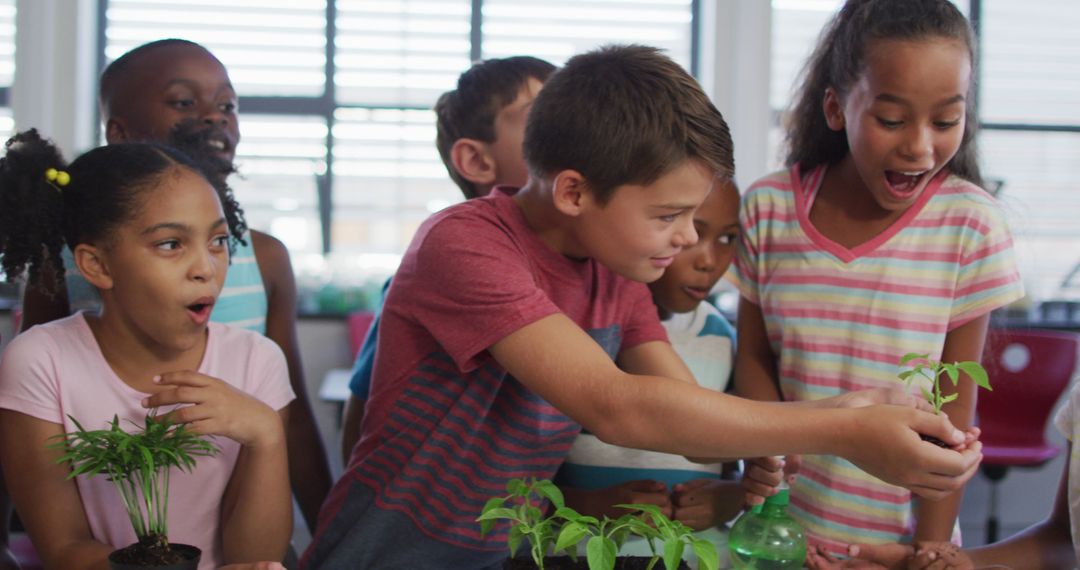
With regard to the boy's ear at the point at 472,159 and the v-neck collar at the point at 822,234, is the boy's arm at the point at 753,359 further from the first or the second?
the boy's ear at the point at 472,159

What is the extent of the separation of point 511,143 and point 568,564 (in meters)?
1.07

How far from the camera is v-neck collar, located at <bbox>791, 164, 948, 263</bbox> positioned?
1.60 metres

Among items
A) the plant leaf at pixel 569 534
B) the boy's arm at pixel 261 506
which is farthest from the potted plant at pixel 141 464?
the plant leaf at pixel 569 534

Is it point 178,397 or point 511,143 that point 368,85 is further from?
point 178,397

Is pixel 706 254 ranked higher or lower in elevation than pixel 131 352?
higher

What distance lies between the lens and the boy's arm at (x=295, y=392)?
1.97 m

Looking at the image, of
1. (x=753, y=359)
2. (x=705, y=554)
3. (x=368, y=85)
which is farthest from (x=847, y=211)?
(x=368, y=85)

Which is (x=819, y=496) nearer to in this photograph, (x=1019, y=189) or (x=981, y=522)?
(x=981, y=522)

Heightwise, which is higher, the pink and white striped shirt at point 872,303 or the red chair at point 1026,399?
the pink and white striped shirt at point 872,303

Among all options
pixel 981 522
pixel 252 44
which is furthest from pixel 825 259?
pixel 252 44

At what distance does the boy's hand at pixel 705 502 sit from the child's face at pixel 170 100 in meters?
1.17

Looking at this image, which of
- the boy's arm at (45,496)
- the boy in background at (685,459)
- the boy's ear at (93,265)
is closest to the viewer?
the boy's arm at (45,496)

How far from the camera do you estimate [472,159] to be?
201 centimetres

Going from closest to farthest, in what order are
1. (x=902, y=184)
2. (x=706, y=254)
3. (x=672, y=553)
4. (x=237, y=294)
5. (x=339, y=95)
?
(x=672, y=553) → (x=902, y=184) → (x=706, y=254) → (x=237, y=294) → (x=339, y=95)
